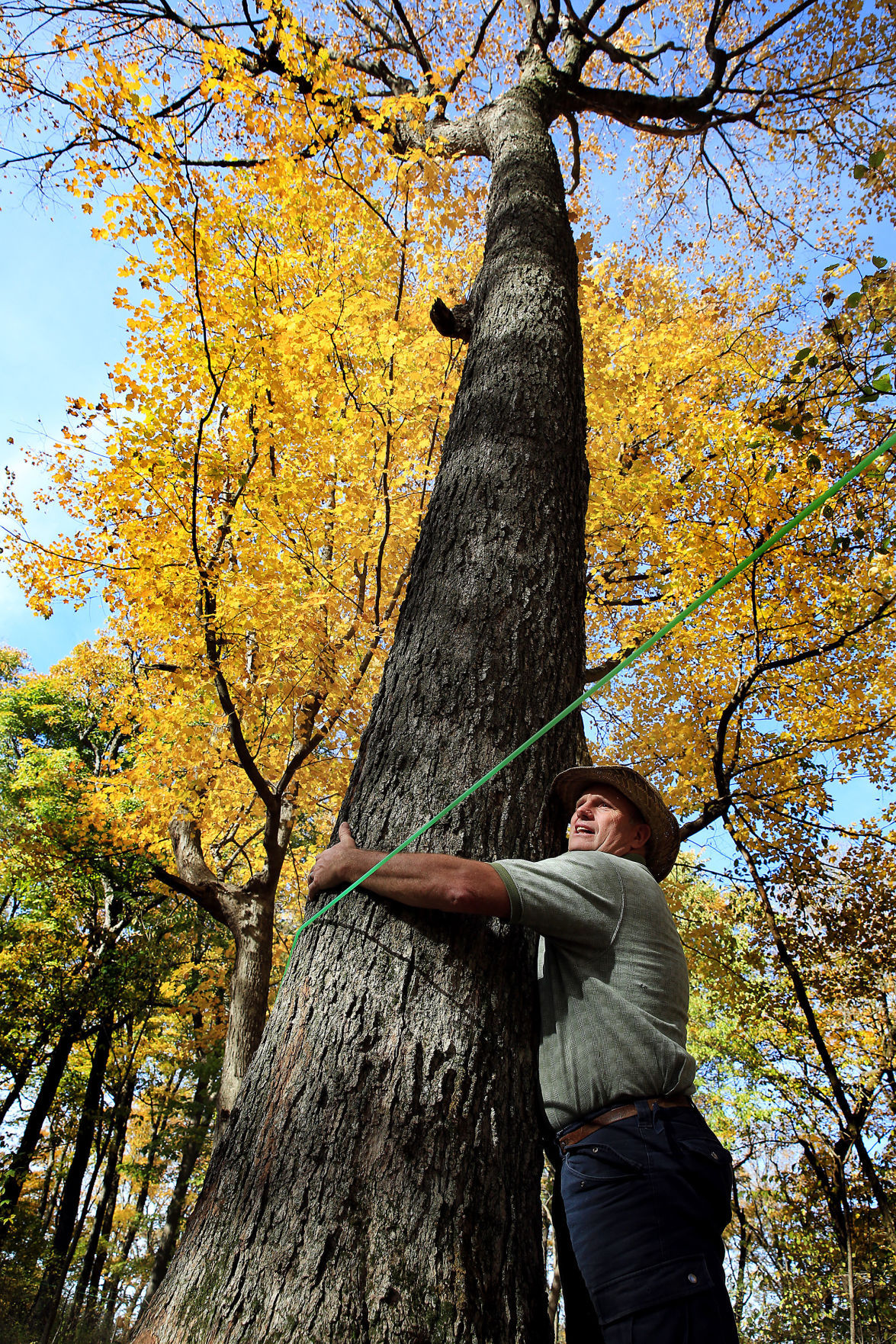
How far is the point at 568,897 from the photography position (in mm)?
1415

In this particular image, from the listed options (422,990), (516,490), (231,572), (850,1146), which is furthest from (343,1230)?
(850,1146)

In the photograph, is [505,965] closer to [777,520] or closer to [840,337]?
[840,337]

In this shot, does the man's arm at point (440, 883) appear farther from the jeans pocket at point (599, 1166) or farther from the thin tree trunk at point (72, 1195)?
the thin tree trunk at point (72, 1195)

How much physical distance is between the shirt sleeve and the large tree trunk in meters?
0.11

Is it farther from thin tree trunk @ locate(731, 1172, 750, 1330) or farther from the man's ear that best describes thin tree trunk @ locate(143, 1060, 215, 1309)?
the man's ear

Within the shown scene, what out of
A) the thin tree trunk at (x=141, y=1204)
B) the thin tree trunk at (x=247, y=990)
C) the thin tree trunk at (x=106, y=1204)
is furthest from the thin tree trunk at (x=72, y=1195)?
the thin tree trunk at (x=247, y=990)

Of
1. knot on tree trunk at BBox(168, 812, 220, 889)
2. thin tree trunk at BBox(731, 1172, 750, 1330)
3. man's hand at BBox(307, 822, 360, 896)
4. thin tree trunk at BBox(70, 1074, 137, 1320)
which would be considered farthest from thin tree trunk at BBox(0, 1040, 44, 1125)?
man's hand at BBox(307, 822, 360, 896)

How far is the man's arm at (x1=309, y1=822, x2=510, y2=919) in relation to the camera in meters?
1.32

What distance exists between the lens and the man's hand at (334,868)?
1.45 metres

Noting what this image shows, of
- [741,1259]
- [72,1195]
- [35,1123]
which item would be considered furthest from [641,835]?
[35,1123]

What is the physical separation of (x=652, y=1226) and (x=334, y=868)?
90 centimetres

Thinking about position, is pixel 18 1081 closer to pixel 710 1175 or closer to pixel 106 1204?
pixel 106 1204

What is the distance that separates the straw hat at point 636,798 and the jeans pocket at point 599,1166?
763 mm

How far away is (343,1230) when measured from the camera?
1.07 meters
